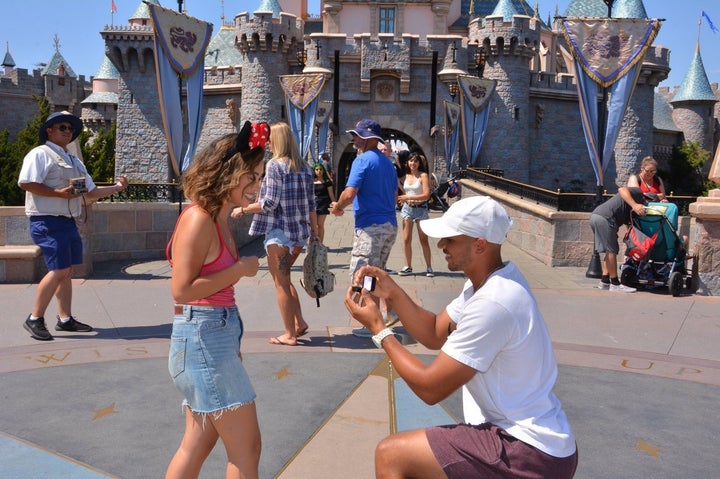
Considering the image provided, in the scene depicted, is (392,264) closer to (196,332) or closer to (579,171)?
(196,332)

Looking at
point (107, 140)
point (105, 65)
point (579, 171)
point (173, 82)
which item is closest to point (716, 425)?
point (173, 82)

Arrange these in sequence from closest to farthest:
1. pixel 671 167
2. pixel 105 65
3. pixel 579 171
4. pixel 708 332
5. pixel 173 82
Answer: pixel 708 332 → pixel 173 82 → pixel 579 171 → pixel 671 167 → pixel 105 65

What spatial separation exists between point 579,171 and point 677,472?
1290 inches

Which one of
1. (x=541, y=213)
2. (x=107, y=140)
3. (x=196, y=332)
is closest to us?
(x=196, y=332)

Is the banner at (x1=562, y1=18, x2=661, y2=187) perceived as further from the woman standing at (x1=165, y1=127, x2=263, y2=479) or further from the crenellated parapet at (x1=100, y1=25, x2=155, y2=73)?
the crenellated parapet at (x1=100, y1=25, x2=155, y2=73)

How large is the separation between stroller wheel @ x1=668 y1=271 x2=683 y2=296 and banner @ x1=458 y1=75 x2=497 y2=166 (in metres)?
17.3

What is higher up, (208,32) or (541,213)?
(208,32)

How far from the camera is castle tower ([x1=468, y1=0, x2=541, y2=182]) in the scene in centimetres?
3044

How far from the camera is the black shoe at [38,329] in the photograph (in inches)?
211

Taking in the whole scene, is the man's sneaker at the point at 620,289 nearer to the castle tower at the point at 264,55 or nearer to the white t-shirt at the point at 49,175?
the white t-shirt at the point at 49,175

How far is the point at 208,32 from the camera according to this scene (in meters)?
11.2

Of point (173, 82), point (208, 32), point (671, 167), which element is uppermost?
point (208, 32)

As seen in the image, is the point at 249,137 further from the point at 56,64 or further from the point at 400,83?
the point at 56,64

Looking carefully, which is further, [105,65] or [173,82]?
[105,65]
